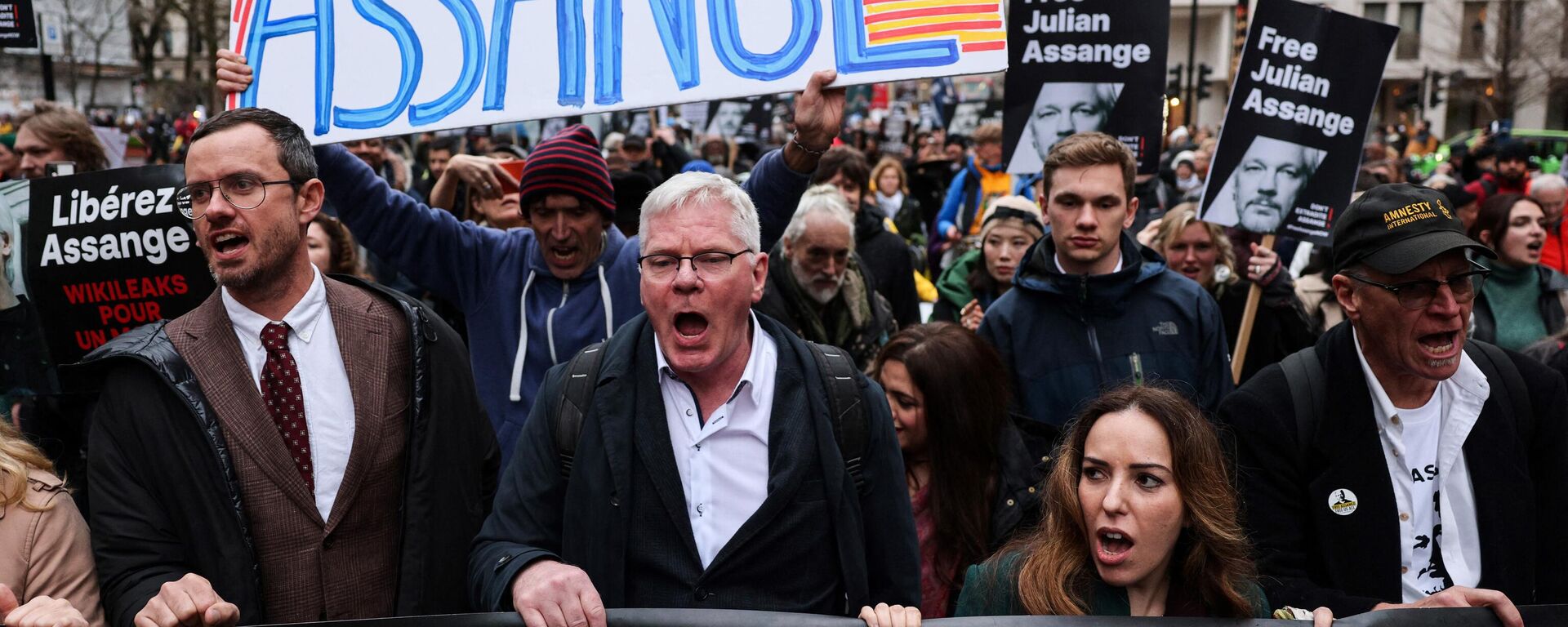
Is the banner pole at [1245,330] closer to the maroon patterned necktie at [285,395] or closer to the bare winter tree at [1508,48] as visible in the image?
the maroon patterned necktie at [285,395]

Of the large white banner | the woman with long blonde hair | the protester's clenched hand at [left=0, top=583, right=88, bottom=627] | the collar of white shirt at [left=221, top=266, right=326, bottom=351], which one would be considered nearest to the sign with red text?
the large white banner

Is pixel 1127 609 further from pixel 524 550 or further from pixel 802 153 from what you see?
pixel 802 153

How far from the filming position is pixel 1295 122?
17.2ft

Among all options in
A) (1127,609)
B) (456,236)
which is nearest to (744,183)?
(456,236)

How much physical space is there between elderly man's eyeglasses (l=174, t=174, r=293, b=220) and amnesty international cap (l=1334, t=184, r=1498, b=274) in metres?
2.48

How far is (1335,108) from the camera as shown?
17.2 ft

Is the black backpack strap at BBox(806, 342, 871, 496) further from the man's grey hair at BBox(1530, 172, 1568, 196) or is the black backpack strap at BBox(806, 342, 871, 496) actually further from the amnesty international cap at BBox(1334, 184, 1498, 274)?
the man's grey hair at BBox(1530, 172, 1568, 196)

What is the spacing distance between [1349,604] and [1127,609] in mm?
493

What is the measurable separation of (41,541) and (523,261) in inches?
75.4

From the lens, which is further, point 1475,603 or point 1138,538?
point 1138,538

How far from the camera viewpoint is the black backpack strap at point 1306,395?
294 centimetres

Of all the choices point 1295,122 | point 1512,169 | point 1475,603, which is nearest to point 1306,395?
point 1475,603

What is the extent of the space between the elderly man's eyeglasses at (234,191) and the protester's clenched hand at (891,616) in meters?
1.59

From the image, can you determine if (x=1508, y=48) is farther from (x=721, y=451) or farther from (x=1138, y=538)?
(x=721, y=451)
